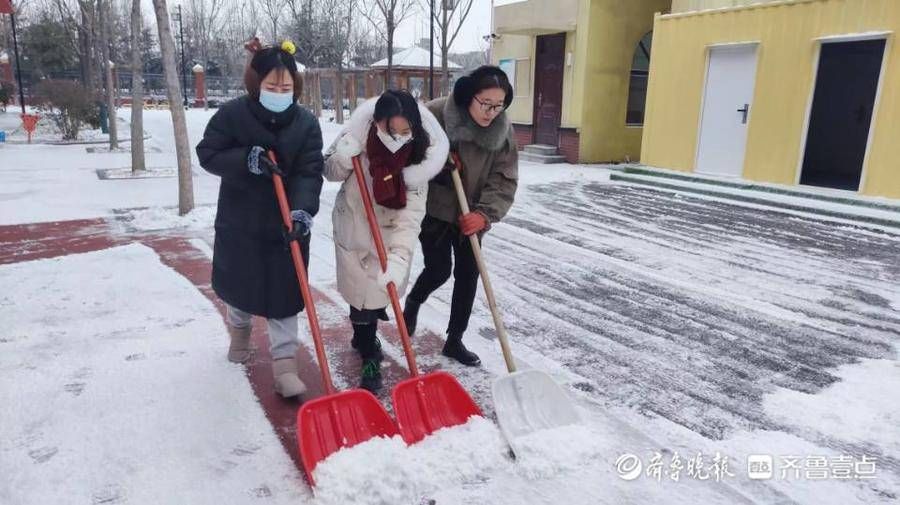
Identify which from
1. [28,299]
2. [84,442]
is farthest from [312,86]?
[84,442]

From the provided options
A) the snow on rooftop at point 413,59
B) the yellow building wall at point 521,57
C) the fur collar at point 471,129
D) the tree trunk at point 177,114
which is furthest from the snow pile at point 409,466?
the snow on rooftop at point 413,59

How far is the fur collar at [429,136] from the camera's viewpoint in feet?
9.23

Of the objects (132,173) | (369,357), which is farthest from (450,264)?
(132,173)

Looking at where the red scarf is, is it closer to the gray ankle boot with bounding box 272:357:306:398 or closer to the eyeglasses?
the eyeglasses

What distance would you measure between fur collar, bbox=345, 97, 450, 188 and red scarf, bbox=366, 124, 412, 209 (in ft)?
0.11

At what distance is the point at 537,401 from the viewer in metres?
2.77

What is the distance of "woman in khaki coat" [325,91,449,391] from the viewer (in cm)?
272

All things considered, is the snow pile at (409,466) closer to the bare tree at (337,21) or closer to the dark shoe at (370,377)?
the dark shoe at (370,377)

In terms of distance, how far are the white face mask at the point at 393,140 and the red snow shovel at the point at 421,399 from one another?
0.61 ft

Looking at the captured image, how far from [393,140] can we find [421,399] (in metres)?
1.11

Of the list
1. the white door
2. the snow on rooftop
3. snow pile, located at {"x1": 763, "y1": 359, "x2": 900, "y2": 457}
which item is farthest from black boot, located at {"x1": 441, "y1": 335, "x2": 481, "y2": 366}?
the snow on rooftop

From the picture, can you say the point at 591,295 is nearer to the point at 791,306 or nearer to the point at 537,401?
the point at 791,306

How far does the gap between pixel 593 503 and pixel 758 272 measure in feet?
12.9

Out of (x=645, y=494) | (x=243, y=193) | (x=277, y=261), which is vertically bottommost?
(x=645, y=494)
